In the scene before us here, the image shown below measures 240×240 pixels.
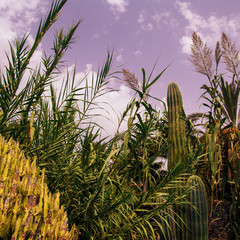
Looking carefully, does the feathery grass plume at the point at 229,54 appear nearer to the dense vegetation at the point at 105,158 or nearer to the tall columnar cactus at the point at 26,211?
the dense vegetation at the point at 105,158

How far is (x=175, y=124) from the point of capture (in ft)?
9.78

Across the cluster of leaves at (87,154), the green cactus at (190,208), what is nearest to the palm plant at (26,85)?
the cluster of leaves at (87,154)

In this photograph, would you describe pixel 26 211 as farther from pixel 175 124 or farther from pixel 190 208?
pixel 175 124

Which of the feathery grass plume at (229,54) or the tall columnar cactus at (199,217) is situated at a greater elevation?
the feathery grass plume at (229,54)

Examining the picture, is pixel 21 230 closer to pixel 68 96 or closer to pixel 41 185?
pixel 41 185

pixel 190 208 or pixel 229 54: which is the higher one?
pixel 229 54

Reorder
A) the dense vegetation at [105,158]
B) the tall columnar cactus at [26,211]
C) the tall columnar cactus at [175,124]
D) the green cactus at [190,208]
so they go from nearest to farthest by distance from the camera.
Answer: the tall columnar cactus at [26,211] → the dense vegetation at [105,158] → the green cactus at [190,208] → the tall columnar cactus at [175,124]

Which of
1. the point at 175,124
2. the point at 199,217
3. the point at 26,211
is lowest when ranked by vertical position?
the point at 199,217

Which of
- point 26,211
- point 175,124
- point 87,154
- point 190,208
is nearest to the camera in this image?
point 26,211

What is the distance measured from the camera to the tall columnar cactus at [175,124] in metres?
2.84

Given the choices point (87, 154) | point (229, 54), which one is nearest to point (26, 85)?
point (87, 154)

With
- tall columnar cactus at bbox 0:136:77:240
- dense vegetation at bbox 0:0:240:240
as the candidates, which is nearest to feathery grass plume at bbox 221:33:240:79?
dense vegetation at bbox 0:0:240:240

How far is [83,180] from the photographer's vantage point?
180 cm

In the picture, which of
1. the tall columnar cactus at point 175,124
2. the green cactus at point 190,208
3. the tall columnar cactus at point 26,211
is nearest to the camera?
the tall columnar cactus at point 26,211
